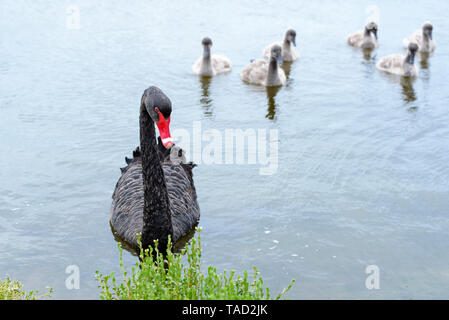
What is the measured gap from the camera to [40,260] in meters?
6.41

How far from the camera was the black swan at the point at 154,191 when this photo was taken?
224 inches

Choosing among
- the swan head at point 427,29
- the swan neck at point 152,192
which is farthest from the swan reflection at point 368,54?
the swan neck at point 152,192

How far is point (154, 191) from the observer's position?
6.05 meters

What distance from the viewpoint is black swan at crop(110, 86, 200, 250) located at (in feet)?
18.7

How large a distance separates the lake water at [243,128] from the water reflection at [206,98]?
3 cm

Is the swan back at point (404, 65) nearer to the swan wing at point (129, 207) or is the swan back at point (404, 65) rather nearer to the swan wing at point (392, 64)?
the swan wing at point (392, 64)

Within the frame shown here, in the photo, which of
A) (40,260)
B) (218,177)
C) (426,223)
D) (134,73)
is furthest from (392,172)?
(134,73)

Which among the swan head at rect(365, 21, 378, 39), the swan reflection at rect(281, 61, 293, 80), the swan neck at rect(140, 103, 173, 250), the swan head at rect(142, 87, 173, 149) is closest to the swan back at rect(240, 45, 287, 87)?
the swan reflection at rect(281, 61, 293, 80)

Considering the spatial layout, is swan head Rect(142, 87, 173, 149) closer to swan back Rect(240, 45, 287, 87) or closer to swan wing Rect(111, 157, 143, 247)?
swan wing Rect(111, 157, 143, 247)

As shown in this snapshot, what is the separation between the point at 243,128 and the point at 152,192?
4.08m

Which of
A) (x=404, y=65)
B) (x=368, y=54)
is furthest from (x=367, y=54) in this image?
(x=404, y=65)

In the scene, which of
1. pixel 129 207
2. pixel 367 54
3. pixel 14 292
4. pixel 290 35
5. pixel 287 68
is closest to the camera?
pixel 14 292

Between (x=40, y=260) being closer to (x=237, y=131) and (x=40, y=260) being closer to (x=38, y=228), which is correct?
(x=38, y=228)

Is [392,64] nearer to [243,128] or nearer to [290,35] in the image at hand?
[290,35]
